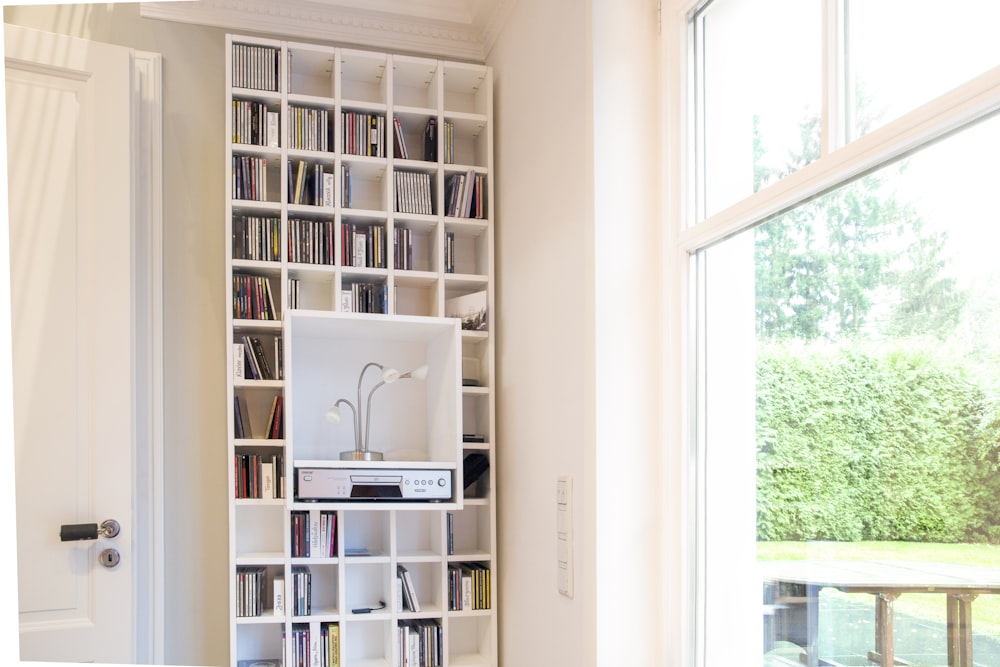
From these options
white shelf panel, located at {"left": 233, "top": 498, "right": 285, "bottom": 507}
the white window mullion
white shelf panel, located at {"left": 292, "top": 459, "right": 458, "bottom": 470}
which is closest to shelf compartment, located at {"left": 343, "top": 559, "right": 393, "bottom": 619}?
white shelf panel, located at {"left": 233, "top": 498, "right": 285, "bottom": 507}

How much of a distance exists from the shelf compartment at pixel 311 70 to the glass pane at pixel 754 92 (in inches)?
56.9

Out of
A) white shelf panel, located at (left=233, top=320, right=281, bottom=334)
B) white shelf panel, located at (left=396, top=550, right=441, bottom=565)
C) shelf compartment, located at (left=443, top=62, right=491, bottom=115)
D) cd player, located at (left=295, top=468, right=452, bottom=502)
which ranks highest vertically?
shelf compartment, located at (left=443, top=62, right=491, bottom=115)

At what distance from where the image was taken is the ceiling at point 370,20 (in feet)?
10.2

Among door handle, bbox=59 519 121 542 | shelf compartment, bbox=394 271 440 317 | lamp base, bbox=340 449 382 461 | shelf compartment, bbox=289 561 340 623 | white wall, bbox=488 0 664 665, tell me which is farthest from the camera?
shelf compartment, bbox=394 271 440 317

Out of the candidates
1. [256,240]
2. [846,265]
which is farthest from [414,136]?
[846,265]

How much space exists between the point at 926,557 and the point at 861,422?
26 cm

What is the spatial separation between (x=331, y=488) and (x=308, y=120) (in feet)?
4.21

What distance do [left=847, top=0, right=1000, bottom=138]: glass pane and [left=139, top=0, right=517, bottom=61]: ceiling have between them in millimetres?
1739

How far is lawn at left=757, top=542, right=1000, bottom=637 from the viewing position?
3.89 ft

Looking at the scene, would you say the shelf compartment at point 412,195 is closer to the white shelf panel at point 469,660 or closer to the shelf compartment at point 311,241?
the shelf compartment at point 311,241

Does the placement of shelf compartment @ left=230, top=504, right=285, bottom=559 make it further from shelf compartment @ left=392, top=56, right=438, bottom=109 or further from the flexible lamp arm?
shelf compartment @ left=392, top=56, right=438, bottom=109

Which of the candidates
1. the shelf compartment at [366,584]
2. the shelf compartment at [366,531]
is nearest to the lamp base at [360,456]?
the shelf compartment at [366,531]

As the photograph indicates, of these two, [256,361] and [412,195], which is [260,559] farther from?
[412,195]

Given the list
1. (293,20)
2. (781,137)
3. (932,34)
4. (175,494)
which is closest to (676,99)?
(781,137)
